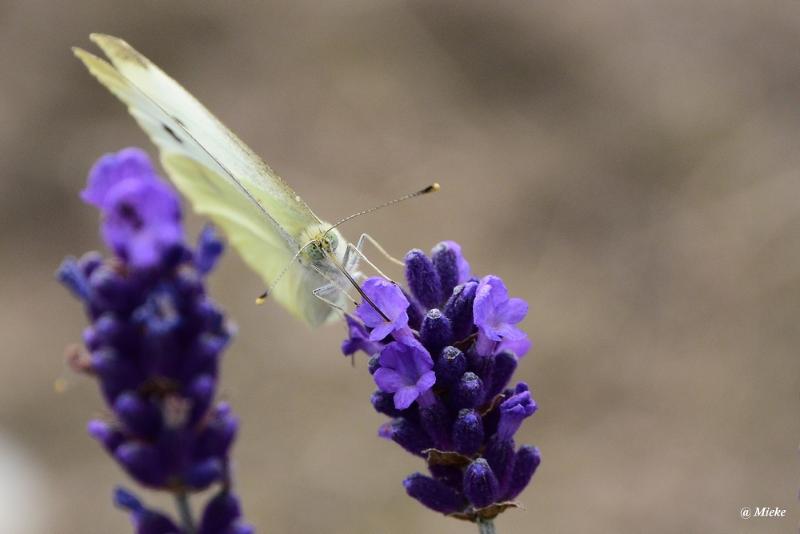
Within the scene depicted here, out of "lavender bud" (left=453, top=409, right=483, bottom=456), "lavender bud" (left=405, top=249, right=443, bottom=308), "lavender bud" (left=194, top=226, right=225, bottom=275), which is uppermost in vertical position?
"lavender bud" (left=194, top=226, right=225, bottom=275)

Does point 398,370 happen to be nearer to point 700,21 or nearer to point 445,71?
point 445,71

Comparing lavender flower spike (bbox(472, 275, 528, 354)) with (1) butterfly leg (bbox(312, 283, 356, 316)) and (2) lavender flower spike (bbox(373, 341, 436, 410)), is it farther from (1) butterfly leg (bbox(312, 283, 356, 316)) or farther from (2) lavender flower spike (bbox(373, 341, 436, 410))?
(1) butterfly leg (bbox(312, 283, 356, 316))

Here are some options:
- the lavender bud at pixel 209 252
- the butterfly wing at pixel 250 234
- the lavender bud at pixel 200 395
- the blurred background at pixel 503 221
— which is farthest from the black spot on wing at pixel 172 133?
the blurred background at pixel 503 221

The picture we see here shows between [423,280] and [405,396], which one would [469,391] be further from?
[423,280]

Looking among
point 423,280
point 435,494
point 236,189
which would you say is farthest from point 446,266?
point 236,189

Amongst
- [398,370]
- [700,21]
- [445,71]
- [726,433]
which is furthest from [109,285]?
[700,21]

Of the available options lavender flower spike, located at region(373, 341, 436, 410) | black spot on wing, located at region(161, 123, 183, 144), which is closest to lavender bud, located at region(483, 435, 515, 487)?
lavender flower spike, located at region(373, 341, 436, 410)
